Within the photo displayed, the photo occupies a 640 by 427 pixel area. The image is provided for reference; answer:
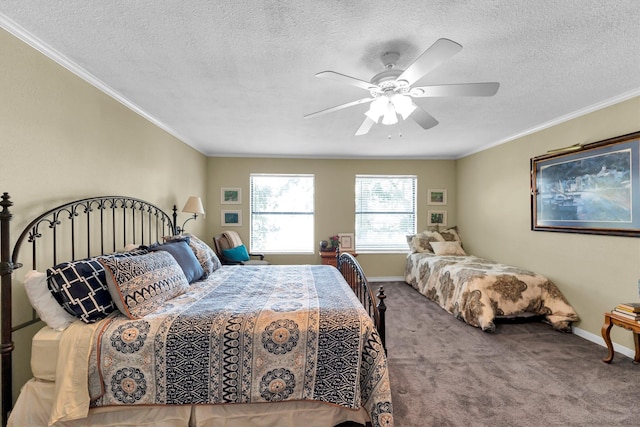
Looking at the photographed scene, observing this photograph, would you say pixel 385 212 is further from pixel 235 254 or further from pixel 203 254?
pixel 203 254

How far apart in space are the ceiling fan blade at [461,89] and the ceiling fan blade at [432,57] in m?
0.16

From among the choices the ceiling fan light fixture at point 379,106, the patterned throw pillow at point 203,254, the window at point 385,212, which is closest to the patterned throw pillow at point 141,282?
the patterned throw pillow at point 203,254

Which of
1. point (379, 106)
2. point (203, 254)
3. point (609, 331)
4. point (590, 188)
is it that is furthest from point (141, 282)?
point (590, 188)

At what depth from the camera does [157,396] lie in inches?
65.9

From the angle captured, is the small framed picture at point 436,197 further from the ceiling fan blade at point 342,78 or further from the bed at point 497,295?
the ceiling fan blade at point 342,78

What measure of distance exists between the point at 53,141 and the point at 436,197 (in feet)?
18.3

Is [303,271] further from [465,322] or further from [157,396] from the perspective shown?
[465,322]

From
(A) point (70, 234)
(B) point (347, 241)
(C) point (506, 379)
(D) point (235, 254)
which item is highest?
(A) point (70, 234)

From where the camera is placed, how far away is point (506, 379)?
2.38m

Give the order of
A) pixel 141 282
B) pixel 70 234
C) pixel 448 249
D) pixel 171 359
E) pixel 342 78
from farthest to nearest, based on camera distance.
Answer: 1. pixel 448 249
2. pixel 70 234
3. pixel 141 282
4. pixel 342 78
5. pixel 171 359

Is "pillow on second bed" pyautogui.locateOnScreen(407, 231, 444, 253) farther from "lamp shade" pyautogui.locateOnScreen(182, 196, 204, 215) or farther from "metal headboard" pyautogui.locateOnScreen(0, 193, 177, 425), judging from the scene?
"metal headboard" pyautogui.locateOnScreen(0, 193, 177, 425)

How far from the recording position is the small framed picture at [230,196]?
213 inches

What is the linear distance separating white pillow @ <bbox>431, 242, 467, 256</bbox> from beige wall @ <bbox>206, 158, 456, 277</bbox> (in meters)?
0.63

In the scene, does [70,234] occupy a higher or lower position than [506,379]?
higher
